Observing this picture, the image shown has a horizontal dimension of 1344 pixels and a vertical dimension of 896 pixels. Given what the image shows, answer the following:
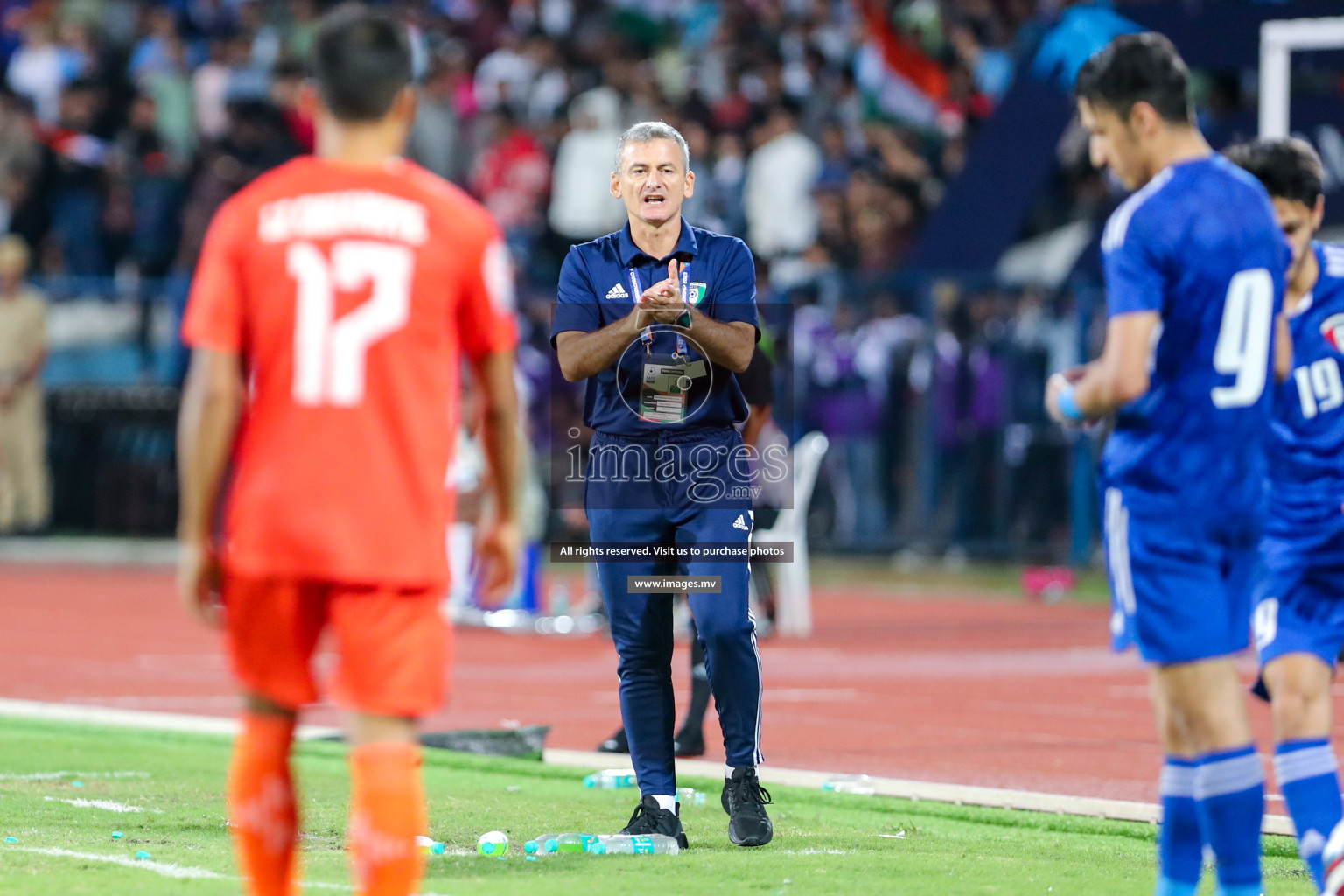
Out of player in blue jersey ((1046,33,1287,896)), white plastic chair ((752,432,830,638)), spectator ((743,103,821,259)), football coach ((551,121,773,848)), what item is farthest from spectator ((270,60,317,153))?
player in blue jersey ((1046,33,1287,896))

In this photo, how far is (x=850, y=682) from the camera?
12484 millimetres

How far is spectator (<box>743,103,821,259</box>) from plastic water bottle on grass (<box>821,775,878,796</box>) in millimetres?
12368

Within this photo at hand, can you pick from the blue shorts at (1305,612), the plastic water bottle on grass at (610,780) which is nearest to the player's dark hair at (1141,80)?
the blue shorts at (1305,612)

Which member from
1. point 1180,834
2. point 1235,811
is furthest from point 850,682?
point 1235,811

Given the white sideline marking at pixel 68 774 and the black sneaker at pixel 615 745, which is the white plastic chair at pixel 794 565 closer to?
the black sneaker at pixel 615 745

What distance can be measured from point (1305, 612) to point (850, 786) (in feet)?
8.98

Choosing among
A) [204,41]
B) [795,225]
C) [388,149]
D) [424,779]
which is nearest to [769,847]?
[424,779]

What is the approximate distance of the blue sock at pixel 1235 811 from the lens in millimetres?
4891

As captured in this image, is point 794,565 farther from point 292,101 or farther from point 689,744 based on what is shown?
point 292,101

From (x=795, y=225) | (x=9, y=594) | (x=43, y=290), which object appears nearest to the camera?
(x=9, y=594)

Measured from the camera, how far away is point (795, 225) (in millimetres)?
20281

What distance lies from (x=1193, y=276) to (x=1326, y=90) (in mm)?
11918

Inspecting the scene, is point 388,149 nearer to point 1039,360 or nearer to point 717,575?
point 717,575

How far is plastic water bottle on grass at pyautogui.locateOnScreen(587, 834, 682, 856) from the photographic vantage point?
6535mm
